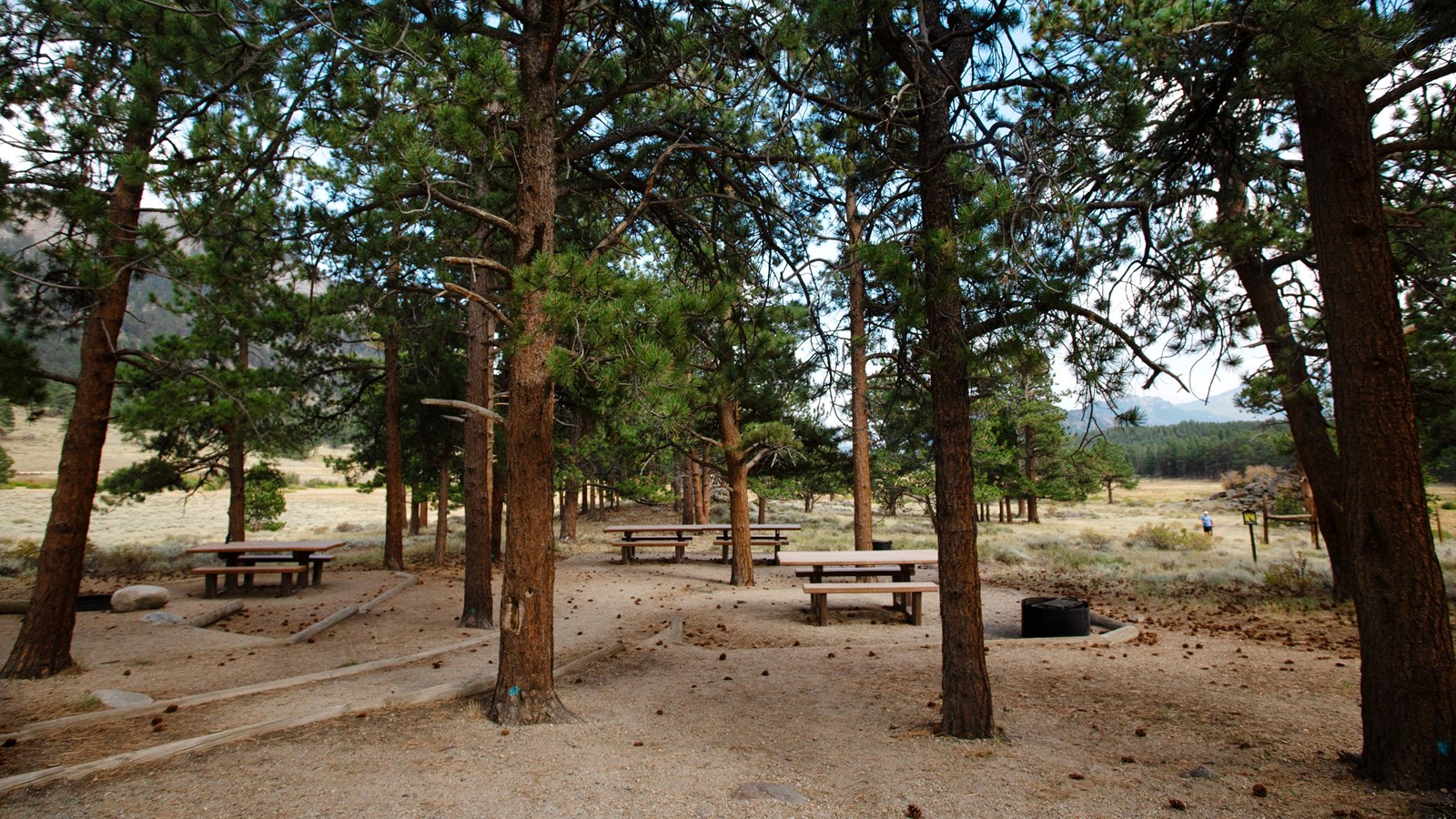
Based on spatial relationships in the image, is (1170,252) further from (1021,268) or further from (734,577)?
(734,577)

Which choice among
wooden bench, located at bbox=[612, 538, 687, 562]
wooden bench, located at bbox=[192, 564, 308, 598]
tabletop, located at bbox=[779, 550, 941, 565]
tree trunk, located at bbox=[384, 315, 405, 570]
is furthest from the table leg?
tabletop, located at bbox=[779, 550, 941, 565]

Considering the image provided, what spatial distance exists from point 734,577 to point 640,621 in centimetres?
376

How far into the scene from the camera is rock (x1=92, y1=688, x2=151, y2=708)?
496cm

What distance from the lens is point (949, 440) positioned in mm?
4418

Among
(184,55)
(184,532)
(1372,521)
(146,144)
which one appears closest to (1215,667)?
(1372,521)

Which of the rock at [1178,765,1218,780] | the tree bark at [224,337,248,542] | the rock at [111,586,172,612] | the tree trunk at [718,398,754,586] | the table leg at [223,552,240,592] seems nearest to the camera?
the rock at [1178,765,1218,780]

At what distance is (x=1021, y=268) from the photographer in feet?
13.9

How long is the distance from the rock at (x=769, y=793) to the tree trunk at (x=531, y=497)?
1.68 meters

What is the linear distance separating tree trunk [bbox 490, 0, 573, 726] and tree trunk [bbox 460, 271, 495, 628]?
12.1ft

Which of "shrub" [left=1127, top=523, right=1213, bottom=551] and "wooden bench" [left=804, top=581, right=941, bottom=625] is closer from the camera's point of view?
"wooden bench" [left=804, top=581, right=941, bottom=625]

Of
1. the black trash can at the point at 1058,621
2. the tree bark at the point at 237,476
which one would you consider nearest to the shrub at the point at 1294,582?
the black trash can at the point at 1058,621

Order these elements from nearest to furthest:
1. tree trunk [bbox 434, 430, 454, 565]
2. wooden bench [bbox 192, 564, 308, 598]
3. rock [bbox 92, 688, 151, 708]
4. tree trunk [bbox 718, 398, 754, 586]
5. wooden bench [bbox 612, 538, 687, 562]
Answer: rock [bbox 92, 688, 151, 708] < wooden bench [bbox 192, 564, 308, 598] < tree trunk [bbox 718, 398, 754, 586] < wooden bench [bbox 612, 538, 687, 562] < tree trunk [bbox 434, 430, 454, 565]

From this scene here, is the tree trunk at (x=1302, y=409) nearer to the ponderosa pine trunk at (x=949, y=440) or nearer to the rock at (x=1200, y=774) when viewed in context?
the ponderosa pine trunk at (x=949, y=440)

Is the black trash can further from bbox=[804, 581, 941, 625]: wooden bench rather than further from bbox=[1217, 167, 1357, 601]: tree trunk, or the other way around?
bbox=[1217, 167, 1357, 601]: tree trunk
